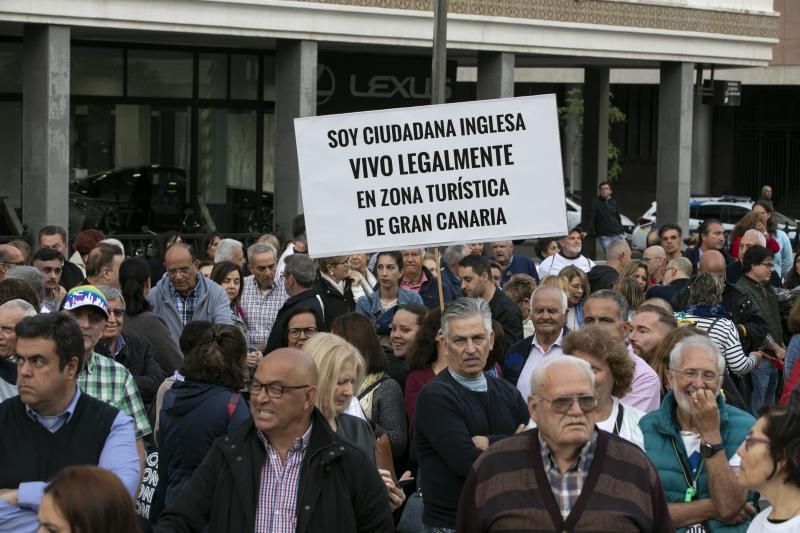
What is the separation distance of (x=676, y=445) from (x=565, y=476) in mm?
1204

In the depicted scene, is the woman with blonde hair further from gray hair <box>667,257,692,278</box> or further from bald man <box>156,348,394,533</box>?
bald man <box>156,348,394,533</box>

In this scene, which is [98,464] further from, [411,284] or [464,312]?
[411,284]

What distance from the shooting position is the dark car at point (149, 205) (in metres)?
25.1

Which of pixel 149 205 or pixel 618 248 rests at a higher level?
pixel 149 205

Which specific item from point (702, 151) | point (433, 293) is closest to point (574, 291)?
point (433, 293)

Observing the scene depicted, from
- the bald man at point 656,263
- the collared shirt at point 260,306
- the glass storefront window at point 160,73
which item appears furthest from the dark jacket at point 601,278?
the glass storefront window at point 160,73

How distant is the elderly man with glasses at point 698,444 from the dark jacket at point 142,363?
10.7ft

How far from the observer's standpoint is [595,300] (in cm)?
898

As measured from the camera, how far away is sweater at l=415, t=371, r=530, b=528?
6.75m

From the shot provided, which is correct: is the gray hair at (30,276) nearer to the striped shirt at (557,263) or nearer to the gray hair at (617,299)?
the gray hair at (617,299)

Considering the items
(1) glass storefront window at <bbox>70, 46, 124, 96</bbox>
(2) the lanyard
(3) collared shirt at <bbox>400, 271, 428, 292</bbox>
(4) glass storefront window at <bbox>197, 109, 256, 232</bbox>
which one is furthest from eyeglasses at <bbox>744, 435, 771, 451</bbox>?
(4) glass storefront window at <bbox>197, 109, 256, 232</bbox>

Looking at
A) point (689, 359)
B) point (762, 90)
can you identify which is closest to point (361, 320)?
point (689, 359)

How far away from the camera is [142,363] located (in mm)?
8930

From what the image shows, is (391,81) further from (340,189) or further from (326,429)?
(326,429)
